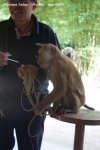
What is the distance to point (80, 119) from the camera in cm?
99

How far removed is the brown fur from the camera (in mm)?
1013

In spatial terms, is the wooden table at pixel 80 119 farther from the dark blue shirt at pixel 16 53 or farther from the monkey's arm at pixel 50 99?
the dark blue shirt at pixel 16 53

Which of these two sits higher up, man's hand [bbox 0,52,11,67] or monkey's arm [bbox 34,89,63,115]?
man's hand [bbox 0,52,11,67]

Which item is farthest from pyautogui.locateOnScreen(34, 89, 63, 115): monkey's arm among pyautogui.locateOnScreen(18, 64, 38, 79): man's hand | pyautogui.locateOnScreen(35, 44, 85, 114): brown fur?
pyautogui.locateOnScreen(18, 64, 38, 79): man's hand

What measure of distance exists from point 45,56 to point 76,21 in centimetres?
71

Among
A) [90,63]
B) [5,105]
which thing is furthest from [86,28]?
[5,105]

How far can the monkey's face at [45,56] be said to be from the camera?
102 centimetres

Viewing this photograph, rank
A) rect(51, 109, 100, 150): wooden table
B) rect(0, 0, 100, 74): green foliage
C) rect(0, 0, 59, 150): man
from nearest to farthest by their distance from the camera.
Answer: rect(51, 109, 100, 150): wooden table, rect(0, 0, 59, 150): man, rect(0, 0, 100, 74): green foliage

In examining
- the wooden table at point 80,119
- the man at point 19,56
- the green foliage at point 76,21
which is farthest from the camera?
the green foliage at point 76,21

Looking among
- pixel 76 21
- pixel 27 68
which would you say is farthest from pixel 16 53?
pixel 76 21

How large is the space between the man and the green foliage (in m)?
0.47

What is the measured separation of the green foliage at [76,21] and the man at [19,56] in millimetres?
467

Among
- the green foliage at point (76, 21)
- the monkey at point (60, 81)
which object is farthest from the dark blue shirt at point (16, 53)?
the green foliage at point (76, 21)

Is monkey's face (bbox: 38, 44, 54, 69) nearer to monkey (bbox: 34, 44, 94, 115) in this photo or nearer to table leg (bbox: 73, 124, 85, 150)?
monkey (bbox: 34, 44, 94, 115)
